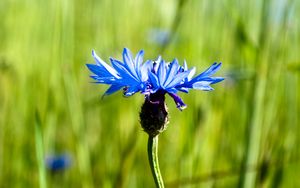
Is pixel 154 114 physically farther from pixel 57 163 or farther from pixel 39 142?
pixel 57 163

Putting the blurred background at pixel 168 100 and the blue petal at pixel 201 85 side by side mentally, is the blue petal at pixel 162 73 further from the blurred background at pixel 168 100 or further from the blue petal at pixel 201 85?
the blurred background at pixel 168 100

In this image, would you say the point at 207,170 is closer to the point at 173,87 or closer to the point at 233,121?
the point at 233,121

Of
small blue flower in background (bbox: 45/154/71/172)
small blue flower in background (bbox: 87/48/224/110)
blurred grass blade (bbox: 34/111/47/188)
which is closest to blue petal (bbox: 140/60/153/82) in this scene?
small blue flower in background (bbox: 87/48/224/110)

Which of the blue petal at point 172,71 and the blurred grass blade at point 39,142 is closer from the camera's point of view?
the blue petal at point 172,71

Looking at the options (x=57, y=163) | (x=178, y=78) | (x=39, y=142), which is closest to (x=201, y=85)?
(x=178, y=78)

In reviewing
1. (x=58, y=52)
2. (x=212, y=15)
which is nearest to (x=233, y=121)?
(x=212, y=15)

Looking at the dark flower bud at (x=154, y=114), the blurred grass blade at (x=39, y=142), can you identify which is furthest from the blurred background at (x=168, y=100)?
the dark flower bud at (x=154, y=114)
